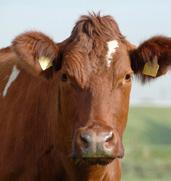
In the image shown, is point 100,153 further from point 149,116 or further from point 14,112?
point 149,116

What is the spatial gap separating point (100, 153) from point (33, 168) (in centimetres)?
164

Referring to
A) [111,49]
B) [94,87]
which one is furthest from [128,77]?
[94,87]

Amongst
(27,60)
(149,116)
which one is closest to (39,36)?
(27,60)

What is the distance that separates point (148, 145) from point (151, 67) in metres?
42.6

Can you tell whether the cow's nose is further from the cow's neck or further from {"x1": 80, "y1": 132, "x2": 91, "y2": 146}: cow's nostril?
the cow's neck

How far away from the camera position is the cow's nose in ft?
33.9

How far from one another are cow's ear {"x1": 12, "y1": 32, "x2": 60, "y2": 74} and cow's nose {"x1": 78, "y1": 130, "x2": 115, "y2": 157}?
1.39m

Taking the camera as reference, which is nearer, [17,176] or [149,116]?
[17,176]

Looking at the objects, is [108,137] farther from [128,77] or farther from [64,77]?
[64,77]

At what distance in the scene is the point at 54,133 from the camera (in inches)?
461

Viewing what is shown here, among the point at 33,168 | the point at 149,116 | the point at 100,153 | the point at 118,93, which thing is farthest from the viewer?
the point at 149,116

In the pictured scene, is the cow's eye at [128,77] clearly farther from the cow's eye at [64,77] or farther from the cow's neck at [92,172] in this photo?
the cow's neck at [92,172]

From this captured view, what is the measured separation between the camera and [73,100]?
36.6 ft

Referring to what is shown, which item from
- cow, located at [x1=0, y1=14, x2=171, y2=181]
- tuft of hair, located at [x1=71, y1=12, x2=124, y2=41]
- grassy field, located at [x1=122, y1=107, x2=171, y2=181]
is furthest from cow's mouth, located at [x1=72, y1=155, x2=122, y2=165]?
grassy field, located at [x1=122, y1=107, x2=171, y2=181]
